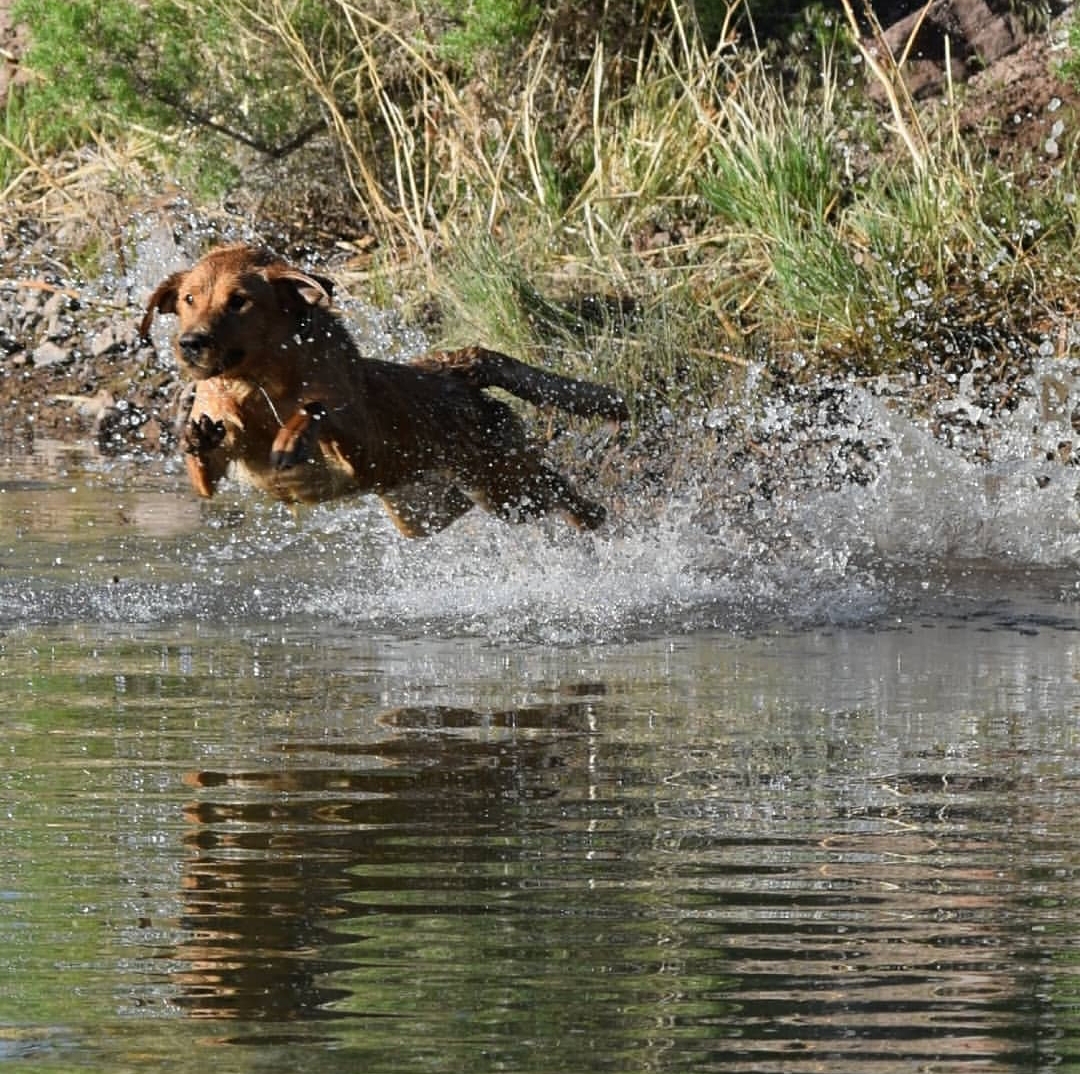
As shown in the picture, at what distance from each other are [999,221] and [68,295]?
5927mm

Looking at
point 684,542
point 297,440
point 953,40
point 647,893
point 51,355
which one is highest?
point 953,40

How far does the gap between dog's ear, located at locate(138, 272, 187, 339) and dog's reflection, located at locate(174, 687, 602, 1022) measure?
2.31 m

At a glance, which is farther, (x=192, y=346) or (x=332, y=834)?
(x=192, y=346)

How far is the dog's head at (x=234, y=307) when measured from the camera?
762 centimetres

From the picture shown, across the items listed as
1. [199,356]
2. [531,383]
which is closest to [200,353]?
[199,356]

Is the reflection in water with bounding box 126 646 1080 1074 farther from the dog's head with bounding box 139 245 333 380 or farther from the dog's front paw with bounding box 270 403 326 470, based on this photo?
the dog's head with bounding box 139 245 333 380

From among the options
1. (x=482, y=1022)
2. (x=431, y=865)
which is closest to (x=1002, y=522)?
(x=431, y=865)

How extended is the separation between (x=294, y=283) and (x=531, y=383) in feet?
4.74

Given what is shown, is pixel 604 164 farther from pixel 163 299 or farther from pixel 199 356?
pixel 199 356

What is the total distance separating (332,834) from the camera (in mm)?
4879

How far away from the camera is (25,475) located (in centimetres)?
1148

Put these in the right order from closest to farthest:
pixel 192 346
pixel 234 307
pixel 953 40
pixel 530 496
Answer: pixel 192 346, pixel 234 307, pixel 530 496, pixel 953 40

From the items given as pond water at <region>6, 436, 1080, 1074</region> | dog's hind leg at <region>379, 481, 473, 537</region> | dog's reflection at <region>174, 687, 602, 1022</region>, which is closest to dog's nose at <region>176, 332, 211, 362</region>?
pond water at <region>6, 436, 1080, 1074</region>

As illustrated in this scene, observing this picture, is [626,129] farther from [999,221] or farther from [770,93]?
[999,221]
